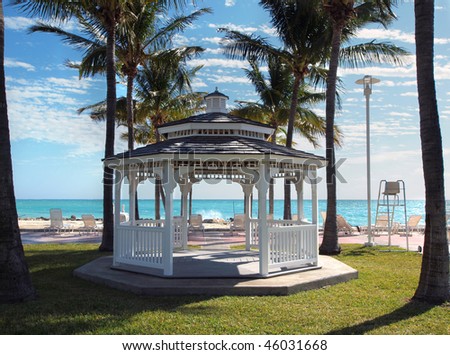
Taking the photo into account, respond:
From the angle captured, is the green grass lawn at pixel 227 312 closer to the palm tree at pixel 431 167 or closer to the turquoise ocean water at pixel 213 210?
the palm tree at pixel 431 167

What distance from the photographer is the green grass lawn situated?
6.39 metres

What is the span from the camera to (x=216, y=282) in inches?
357

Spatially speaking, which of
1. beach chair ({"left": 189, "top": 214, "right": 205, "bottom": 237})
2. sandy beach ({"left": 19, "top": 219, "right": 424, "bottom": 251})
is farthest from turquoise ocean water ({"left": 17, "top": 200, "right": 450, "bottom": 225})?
beach chair ({"left": 189, "top": 214, "right": 205, "bottom": 237})

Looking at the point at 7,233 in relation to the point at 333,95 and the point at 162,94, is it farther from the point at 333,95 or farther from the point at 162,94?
the point at 162,94

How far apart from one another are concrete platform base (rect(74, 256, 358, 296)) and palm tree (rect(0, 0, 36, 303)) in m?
2.09

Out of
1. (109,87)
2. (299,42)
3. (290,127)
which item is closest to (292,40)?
(299,42)

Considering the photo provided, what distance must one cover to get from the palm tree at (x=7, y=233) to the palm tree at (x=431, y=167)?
23.8ft

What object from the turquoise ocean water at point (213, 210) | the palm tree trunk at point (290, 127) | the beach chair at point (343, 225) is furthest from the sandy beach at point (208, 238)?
the turquoise ocean water at point (213, 210)

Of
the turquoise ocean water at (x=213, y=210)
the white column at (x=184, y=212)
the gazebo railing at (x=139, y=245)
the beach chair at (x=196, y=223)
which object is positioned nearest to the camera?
the gazebo railing at (x=139, y=245)

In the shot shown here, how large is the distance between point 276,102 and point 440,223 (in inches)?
695

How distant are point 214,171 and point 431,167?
6.77 meters

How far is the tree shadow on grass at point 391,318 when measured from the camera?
638 cm

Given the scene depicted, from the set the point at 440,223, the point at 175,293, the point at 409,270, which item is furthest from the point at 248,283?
the point at 409,270

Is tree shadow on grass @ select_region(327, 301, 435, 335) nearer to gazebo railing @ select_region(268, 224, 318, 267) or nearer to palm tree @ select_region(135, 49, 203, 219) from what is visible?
gazebo railing @ select_region(268, 224, 318, 267)
